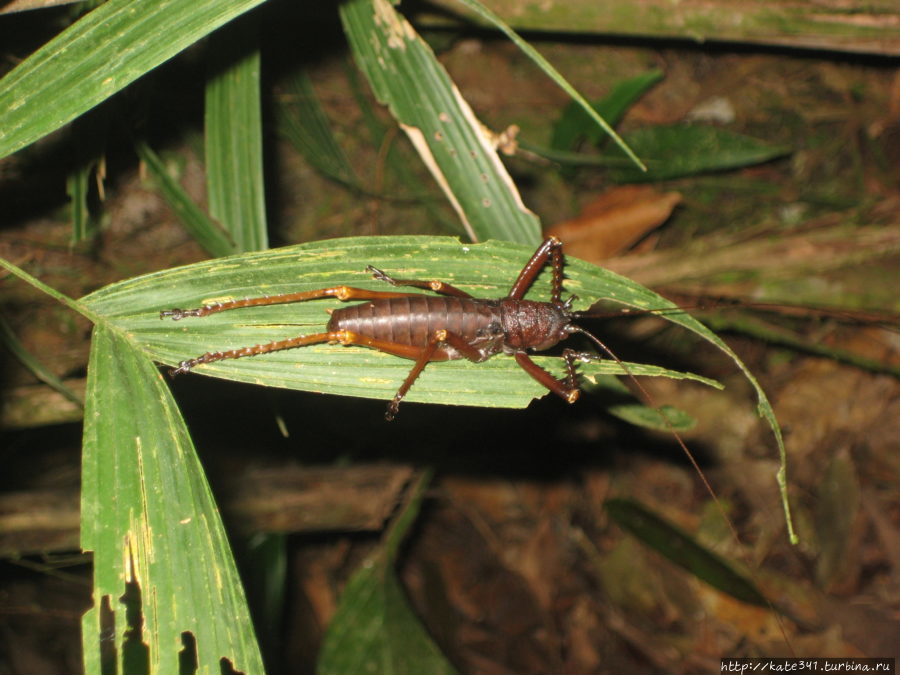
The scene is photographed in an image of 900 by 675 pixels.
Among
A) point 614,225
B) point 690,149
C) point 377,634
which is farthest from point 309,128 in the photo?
point 377,634

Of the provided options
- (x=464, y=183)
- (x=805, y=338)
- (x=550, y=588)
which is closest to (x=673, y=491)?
(x=550, y=588)

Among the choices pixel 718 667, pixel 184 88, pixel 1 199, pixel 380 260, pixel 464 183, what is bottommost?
pixel 718 667

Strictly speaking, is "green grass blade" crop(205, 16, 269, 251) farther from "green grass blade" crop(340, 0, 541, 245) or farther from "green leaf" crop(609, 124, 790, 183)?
"green leaf" crop(609, 124, 790, 183)

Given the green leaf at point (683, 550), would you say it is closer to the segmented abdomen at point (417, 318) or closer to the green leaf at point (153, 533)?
the segmented abdomen at point (417, 318)

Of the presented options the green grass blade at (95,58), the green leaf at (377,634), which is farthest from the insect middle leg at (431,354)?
the green leaf at (377,634)

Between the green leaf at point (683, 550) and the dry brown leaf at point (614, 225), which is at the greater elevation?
the dry brown leaf at point (614, 225)

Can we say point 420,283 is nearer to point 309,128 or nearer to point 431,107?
point 431,107

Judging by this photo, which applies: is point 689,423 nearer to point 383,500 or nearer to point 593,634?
point 383,500
